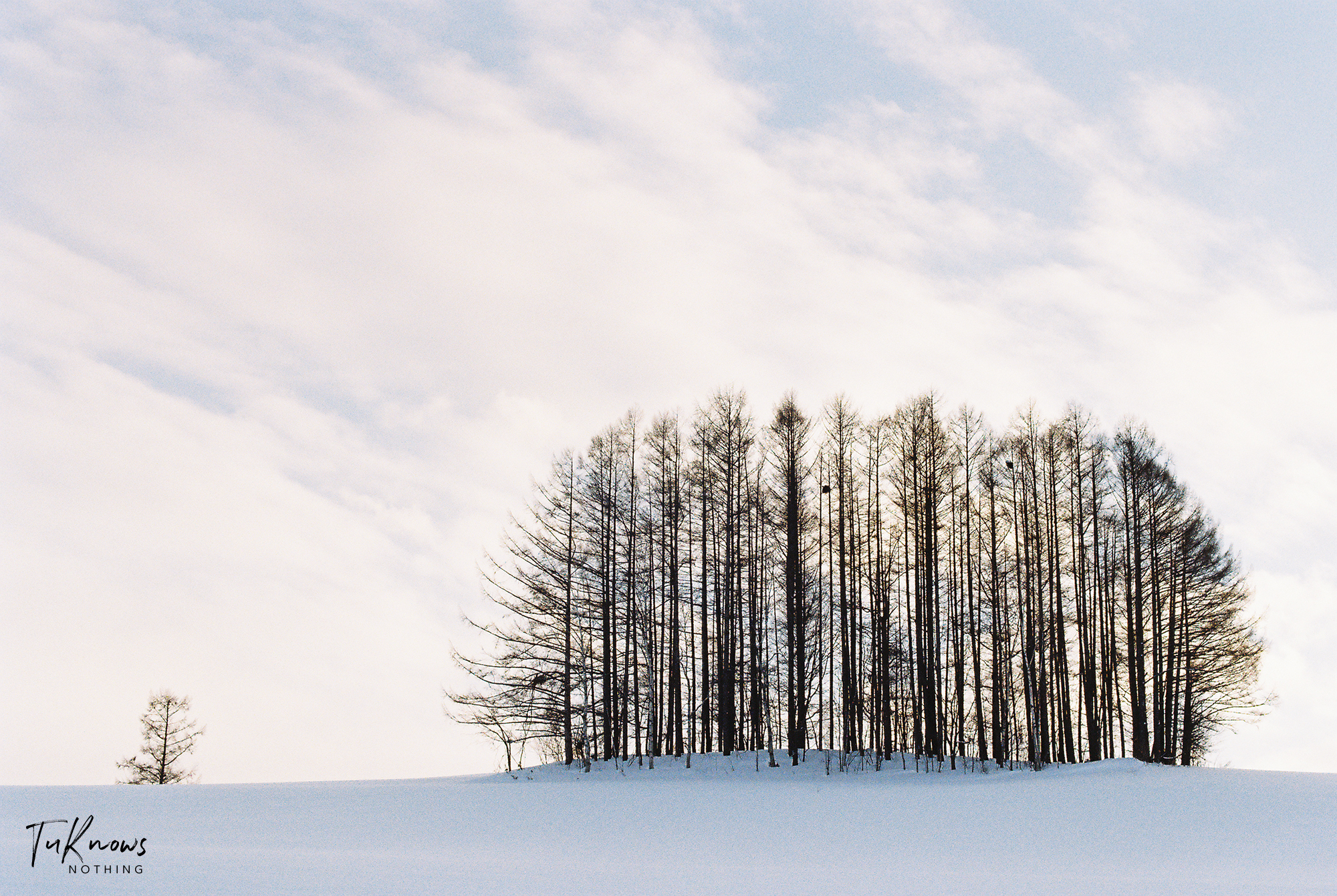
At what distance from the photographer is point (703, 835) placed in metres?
13.4

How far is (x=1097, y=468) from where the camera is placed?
26.2 meters

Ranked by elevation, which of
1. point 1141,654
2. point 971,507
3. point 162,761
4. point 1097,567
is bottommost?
point 162,761

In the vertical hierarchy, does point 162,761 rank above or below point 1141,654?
below

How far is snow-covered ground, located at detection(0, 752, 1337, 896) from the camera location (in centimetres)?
927

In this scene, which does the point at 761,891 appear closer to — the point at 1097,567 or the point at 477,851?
the point at 477,851

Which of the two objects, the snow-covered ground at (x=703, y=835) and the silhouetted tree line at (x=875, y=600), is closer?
the snow-covered ground at (x=703, y=835)

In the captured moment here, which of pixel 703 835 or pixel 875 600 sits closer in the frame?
pixel 703 835

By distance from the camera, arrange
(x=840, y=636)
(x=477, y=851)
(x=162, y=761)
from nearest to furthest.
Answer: (x=477, y=851) → (x=840, y=636) → (x=162, y=761)

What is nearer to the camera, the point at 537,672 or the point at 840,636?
the point at 537,672

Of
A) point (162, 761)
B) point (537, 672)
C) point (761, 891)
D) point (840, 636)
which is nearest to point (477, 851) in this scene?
point (761, 891)

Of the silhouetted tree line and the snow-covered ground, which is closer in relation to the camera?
the snow-covered ground

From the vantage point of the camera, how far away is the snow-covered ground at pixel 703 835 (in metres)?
9.27

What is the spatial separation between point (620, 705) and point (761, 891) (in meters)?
15.7

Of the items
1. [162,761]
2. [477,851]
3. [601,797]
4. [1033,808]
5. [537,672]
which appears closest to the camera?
[477,851]
